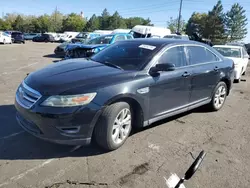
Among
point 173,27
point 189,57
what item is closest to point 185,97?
point 189,57

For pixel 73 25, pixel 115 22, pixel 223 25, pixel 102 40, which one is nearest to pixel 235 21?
pixel 223 25

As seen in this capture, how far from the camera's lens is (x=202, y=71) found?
16.5 ft

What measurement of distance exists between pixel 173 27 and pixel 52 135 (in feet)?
300

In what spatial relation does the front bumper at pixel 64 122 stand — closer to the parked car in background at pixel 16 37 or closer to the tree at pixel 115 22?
the parked car in background at pixel 16 37

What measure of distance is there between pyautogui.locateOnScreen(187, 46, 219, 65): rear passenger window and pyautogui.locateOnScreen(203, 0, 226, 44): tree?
63103mm

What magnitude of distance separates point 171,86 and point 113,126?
4.38 feet

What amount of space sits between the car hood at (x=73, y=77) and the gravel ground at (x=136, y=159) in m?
0.91

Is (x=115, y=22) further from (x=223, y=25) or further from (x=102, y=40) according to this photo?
(x=102, y=40)

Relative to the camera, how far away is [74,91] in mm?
3250

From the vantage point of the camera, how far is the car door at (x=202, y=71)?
4.89 metres

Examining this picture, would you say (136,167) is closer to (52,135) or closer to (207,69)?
(52,135)

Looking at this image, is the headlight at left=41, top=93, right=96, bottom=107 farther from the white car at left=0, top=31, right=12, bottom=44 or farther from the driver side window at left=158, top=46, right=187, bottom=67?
the white car at left=0, top=31, right=12, bottom=44

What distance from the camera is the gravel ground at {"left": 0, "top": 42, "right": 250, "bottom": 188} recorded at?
300 cm

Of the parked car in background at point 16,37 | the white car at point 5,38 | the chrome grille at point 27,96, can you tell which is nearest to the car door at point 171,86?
the chrome grille at point 27,96
